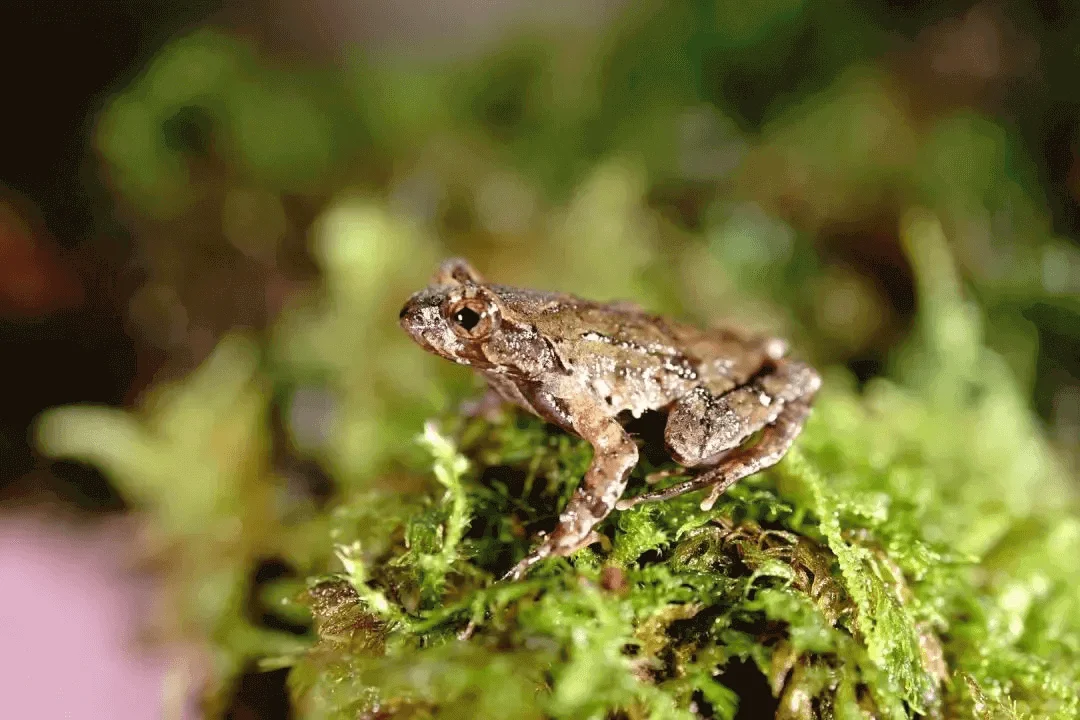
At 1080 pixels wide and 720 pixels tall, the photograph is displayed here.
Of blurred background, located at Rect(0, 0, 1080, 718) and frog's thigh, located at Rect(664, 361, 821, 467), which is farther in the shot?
blurred background, located at Rect(0, 0, 1080, 718)

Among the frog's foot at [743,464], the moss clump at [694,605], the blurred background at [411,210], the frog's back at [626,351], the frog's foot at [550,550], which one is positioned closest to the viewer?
the moss clump at [694,605]

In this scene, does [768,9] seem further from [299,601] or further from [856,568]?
[299,601]

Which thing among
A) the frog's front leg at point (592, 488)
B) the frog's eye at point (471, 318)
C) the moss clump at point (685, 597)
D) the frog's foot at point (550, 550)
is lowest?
the moss clump at point (685, 597)

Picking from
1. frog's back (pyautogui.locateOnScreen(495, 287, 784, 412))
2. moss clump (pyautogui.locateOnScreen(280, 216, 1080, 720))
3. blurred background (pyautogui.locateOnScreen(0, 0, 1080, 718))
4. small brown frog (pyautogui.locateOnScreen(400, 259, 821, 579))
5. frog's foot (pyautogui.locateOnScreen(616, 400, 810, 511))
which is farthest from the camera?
blurred background (pyautogui.locateOnScreen(0, 0, 1080, 718))

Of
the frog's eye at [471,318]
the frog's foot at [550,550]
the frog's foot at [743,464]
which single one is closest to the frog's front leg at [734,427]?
the frog's foot at [743,464]

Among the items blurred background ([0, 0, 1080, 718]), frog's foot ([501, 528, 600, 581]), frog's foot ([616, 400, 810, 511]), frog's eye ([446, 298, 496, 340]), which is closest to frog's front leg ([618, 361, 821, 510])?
frog's foot ([616, 400, 810, 511])

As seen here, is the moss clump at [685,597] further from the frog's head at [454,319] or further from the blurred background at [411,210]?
the blurred background at [411,210]

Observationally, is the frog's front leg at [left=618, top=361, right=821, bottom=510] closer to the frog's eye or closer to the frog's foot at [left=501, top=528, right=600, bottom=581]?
the frog's foot at [left=501, top=528, right=600, bottom=581]

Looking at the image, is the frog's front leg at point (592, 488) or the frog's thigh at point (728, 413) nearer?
the frog's front leg at point (592, 488)

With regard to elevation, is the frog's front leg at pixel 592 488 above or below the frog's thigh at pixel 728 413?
above
